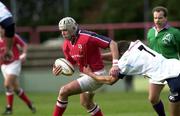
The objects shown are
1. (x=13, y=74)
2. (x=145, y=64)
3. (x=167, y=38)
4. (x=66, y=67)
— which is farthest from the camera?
(x=13, y=74)

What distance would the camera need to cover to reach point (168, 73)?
11.9 metres

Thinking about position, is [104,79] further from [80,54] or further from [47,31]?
[47,31]

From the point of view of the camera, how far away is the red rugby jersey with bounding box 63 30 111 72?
43.2ft

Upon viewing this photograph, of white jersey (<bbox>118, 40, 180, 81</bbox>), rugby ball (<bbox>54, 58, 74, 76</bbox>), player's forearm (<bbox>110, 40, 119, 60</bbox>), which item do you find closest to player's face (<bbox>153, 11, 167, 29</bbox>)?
player's forearm (<bbox>110, 40, 119, 60</bbox>)

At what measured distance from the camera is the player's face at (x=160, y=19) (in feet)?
45.7

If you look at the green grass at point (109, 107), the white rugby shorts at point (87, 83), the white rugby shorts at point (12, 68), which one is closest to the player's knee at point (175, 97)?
the white rugby shorts at point (87, 83)

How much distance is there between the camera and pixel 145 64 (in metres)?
11.8

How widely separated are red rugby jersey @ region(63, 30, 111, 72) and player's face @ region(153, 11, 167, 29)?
130 centimetres

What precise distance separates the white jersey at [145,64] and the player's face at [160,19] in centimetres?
211

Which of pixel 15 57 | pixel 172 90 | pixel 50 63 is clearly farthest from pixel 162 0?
pixel 172 90

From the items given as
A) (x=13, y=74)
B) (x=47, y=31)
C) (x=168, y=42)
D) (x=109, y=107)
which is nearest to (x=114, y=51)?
(x=168, y=42)

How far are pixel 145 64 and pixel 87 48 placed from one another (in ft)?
5.58

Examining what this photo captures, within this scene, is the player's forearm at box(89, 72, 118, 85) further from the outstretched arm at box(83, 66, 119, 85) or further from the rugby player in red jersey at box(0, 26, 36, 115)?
the rugby player in red jersey at box(0, 26, 36, 115)

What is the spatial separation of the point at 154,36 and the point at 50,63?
18.4m
